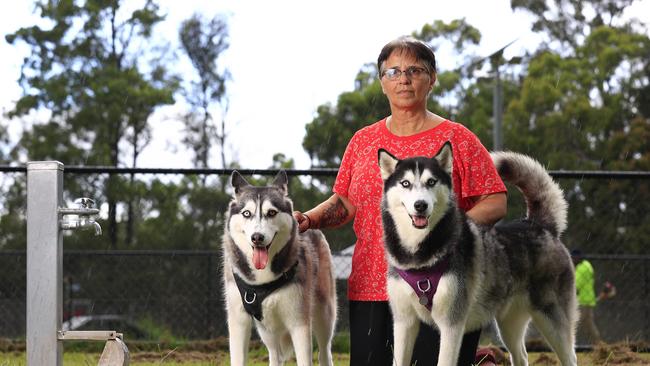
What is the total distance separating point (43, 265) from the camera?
12.0ft

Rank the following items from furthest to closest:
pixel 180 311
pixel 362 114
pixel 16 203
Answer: pixel 362 114
pixel 16 203
pixel 180 311

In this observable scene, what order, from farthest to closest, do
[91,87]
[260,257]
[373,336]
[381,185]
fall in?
[91,87]
[373,336]
[381,185]
[260,257]

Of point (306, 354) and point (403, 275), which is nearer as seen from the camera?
point (403, 275)

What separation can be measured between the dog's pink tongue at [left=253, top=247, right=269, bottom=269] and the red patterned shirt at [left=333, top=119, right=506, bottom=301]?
1.67 ft

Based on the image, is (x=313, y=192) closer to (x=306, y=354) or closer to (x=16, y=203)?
(x=16, y=203)

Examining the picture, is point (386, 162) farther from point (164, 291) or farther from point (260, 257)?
point (164, 291)

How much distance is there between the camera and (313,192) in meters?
14.9

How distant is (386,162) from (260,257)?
29.3 inches

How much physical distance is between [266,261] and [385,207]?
24.6 inches

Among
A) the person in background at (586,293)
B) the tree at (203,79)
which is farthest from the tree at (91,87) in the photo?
the person in background at (586,293)

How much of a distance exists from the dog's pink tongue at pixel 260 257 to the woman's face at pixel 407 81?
36.7 inches

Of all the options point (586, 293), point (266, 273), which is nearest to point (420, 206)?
point (266, 273)

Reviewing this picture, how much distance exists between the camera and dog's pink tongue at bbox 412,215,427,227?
354 cm

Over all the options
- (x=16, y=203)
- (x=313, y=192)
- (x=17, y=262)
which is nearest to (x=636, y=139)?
(x=313, y=192)
